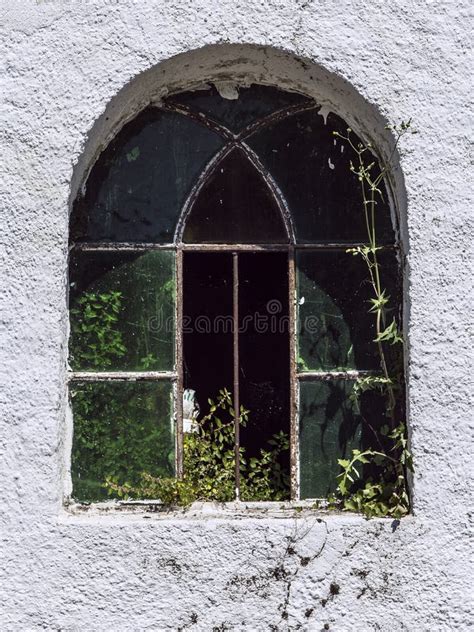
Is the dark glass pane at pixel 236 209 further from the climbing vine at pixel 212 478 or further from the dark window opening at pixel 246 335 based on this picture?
the dark window opening at pixel 246 335

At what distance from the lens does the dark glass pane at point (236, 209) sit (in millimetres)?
3500

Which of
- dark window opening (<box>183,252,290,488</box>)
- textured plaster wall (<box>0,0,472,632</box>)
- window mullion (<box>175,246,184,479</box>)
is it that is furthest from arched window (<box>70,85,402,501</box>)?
dark window opening (<box>183,252,290,488</box>)

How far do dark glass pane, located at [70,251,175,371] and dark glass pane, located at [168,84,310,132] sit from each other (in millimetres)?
632

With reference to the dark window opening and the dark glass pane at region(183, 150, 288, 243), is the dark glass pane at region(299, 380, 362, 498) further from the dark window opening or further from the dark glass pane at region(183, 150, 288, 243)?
the dark window opening

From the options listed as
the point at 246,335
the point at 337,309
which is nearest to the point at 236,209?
the point at 337,309

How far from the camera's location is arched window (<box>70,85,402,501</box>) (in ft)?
11.1

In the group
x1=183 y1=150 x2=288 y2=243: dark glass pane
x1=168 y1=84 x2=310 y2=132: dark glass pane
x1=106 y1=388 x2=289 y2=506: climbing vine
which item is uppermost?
x1=168 y1=84 x2=310 y2=132: dark glass pane

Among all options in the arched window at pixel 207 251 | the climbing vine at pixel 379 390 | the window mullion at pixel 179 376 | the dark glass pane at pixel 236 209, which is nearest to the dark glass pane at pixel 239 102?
the arched window at pixel 207 251

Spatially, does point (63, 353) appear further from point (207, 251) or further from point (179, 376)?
point (207, 251)

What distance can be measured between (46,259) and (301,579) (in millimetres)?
1547

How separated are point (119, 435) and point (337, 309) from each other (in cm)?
103

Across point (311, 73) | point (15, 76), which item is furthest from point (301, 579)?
point (15, 76)

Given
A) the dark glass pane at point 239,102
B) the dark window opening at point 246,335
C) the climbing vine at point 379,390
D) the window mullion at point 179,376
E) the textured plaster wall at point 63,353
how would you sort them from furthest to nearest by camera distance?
1. the dark window opening at point 246,335
2. the dark glass pane at point 239,102
3. the window mullion at point 179,376
4. the climbing vine at point 379,390
5. the textured plaster wall at point 63,353

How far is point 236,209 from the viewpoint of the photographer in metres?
3.52
